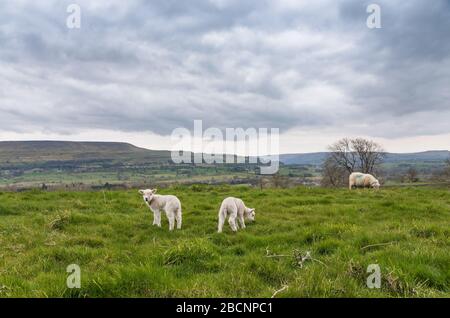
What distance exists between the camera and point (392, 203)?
53.9ft

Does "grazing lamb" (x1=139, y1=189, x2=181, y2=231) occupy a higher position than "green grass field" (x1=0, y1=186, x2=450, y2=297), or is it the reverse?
"grazing lamb" (x1=139, y1=189, x2=181, y2=231)

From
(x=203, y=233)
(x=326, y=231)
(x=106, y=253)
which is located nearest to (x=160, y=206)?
(x=203, y=233)

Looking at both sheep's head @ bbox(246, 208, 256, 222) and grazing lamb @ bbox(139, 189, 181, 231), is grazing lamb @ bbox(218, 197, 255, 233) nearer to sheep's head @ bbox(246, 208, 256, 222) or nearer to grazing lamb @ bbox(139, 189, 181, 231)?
sheep's head @ bbox(246, 208, 256, 222)

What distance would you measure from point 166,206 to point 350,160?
62.9m

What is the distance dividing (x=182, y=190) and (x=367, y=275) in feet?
57.5

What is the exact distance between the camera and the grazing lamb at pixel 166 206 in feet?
39.6

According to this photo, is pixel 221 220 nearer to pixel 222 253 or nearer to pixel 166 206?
pixel 166 206

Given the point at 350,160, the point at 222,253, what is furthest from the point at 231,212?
the point at 350,160

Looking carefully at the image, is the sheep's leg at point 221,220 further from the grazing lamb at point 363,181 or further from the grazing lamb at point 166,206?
the grazing lamb at point 363,181

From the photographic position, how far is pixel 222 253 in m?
8.93

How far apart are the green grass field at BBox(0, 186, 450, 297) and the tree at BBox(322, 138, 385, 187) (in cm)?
5027

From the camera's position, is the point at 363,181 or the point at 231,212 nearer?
the point at 231,212

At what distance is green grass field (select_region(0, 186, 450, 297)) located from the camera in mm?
5965

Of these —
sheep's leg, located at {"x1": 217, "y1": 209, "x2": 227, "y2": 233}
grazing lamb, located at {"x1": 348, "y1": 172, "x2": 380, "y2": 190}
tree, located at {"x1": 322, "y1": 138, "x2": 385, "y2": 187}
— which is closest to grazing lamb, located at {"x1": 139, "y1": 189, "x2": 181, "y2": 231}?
sheep's leg, located at {"x1": 217, "y1": 209, "x2": 227, "y2": 233}
